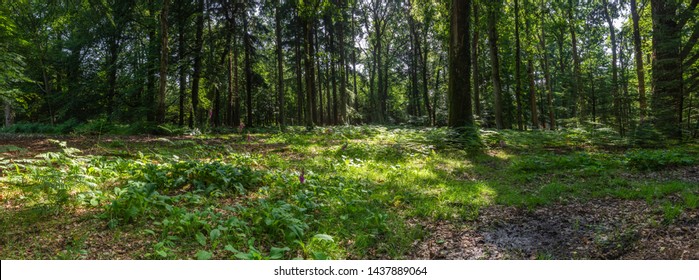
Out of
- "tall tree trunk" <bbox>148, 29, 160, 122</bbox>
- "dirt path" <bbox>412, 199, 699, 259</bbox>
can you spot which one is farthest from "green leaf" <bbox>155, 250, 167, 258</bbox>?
"tall tree trunk" <bbox>148, 29, 160, 122</bbox>

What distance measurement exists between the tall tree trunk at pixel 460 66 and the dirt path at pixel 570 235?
6.49 metres

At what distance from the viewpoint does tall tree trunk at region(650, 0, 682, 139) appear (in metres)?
10.1

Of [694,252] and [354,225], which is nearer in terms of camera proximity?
[694,252]

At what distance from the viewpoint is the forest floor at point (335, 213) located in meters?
2.91

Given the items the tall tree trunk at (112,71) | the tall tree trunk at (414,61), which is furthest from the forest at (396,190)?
the tall tree trunk at (414,61)

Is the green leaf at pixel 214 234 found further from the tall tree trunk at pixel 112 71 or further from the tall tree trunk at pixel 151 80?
the tall tree trunk at pixel 112 71

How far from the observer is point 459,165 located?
789cm

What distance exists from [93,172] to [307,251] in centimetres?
348

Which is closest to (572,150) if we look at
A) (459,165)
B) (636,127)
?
(636,127)

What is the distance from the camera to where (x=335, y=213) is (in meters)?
4.05

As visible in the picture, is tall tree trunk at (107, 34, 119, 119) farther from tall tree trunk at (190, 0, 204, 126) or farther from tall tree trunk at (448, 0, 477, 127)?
tall tree trunk at (448, 0, 477, 127)

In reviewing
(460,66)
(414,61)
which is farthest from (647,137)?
(414,61)

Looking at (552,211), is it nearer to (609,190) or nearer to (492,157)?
(609,190)

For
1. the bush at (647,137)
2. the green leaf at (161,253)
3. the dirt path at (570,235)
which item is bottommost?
the dirt path at (570,235)
